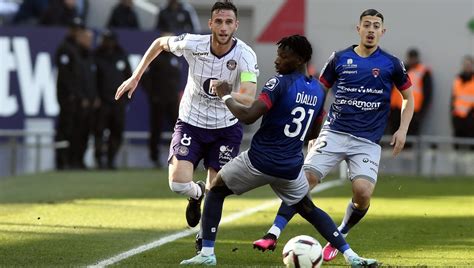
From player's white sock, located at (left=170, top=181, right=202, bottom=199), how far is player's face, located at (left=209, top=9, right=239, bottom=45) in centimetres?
137

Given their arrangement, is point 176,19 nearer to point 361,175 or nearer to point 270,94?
point 361,175

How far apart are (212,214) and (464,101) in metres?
17.2

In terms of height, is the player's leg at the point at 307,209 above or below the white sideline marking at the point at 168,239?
above

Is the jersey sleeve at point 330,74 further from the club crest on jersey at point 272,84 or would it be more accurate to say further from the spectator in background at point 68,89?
the spectator in background at point 68,89

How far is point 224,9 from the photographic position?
1165 cm

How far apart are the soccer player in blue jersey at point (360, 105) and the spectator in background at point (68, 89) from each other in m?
13.2

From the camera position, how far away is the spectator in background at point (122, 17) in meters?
27.3

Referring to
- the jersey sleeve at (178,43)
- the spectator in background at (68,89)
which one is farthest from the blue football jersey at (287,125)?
the spectator in background at (68,89)

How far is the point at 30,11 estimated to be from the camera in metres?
28.0

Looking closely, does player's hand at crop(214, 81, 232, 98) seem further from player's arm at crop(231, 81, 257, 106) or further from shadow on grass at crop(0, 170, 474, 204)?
shadow on grass at crop(0, 170, 474, 204)

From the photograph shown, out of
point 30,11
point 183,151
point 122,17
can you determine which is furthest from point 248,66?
point 30,11

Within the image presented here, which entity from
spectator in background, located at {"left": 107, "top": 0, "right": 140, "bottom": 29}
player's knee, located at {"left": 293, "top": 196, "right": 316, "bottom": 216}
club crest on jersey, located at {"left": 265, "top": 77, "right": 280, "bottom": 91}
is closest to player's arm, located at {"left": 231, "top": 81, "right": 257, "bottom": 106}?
club crest on jersey, located at {"left": 265, "top": 77, "right": 280, "bottom": 91}

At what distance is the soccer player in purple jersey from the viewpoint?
1179cm

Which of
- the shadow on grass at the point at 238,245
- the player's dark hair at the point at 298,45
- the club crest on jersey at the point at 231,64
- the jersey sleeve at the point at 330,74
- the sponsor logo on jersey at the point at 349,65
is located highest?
the player's dark hair at the point at 298,45
